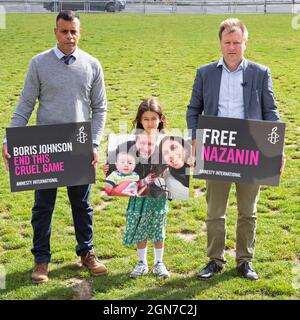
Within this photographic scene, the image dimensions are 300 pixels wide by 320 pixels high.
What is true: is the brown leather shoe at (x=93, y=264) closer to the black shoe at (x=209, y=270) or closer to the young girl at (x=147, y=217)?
the young girl at (x=147, y=217)

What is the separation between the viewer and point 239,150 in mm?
4570

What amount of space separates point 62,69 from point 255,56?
15.1m

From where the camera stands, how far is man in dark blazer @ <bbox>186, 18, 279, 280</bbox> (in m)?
4.49

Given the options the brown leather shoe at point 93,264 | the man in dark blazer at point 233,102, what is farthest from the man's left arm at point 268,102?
the brown leather shoe at point 93,264

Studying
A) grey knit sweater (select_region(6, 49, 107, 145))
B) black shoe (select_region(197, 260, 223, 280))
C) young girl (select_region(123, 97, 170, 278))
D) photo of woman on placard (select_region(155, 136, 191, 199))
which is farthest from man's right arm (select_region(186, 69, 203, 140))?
black shoe (select_region(197, 260, 223, 280))

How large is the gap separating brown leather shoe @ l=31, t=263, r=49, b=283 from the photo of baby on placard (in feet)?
3.16

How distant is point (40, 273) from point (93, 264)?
1.60 ft

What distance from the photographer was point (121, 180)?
187 inches

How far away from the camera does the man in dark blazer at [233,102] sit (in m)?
4.49

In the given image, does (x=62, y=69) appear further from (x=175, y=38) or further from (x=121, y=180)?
(x=175, y=38)

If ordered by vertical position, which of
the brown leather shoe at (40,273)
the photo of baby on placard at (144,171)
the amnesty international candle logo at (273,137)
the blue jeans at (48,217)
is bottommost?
the brown leather shoe at (40,273)

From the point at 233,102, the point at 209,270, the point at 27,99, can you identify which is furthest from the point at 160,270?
the point at 27,99

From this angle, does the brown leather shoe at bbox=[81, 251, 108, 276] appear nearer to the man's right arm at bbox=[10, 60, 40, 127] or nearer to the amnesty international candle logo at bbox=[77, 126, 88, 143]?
the amnesty international candle logo at bbox=[77, 126, 88, 143]

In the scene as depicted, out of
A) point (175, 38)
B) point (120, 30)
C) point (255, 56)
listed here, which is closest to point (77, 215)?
point (255, 56)
